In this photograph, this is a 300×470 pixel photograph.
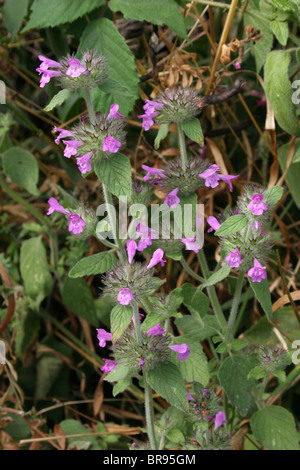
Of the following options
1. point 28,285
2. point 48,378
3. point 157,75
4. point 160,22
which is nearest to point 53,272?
point 28,285

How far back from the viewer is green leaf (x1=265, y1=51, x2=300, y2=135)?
3.59ft

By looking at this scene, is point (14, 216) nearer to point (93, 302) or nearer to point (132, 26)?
point (93, 302)

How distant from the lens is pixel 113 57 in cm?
117

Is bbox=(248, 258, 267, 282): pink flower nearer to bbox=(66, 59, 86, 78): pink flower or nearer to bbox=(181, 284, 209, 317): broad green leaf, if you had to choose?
bbox=(181, 284, 209, 317): broad green leaf

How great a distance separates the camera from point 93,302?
1437 millimetres

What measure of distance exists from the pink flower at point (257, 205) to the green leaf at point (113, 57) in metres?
0.33

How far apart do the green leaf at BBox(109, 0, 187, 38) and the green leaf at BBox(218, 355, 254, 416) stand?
2.14 feet

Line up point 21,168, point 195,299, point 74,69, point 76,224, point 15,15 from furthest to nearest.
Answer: point 21,168, point 15,15, point 195,299, point 76,224, point 74,69

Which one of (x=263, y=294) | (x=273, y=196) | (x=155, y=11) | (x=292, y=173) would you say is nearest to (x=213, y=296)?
(x=263, y=294)

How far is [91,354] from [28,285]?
244 mm

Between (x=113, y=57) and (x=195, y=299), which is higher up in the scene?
(x=113, y=57)

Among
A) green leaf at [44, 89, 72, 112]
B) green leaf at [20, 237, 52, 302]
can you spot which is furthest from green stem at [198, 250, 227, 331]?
green leaf at [20, 237, 52, 302]

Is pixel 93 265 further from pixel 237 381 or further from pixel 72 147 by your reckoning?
pixel 237 381

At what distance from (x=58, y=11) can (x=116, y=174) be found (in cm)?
51
